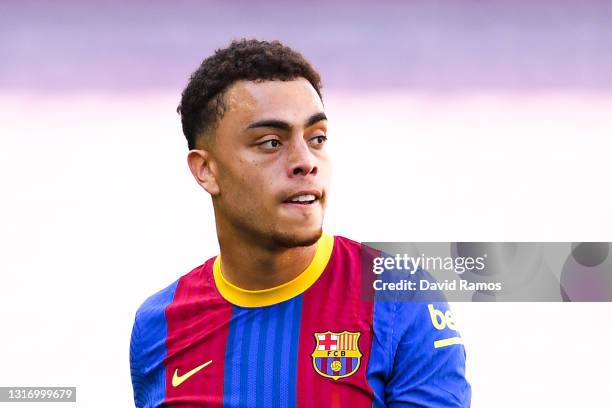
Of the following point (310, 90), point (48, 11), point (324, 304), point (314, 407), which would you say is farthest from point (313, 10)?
point (314, 407)

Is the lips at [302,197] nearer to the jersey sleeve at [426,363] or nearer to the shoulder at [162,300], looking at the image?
the jersey sleeve at [426,363]

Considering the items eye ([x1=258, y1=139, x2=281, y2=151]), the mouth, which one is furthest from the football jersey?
eye ([x1=258, y1=139, x2=281, y2=151])

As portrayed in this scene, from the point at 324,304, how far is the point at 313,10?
73.3 inches

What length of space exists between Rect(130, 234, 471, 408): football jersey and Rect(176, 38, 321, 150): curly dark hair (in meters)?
0.42

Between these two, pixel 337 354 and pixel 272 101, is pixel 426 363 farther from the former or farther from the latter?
pixel 272 101

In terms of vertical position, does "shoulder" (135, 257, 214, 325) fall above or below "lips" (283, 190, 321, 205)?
below

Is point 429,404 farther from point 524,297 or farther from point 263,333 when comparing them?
point 524,297

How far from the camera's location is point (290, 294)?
2246mm

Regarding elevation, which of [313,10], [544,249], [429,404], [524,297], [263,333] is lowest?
[429,404]

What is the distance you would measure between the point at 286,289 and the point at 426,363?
421mm

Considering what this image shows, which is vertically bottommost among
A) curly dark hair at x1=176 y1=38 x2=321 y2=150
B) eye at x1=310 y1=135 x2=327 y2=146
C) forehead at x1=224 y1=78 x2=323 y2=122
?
eye at x1=310 y1=135 x2=327 y2=146

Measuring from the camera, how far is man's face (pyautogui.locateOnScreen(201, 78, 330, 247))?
2094 millimetres

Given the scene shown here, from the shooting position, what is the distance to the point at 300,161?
2.08 metres
